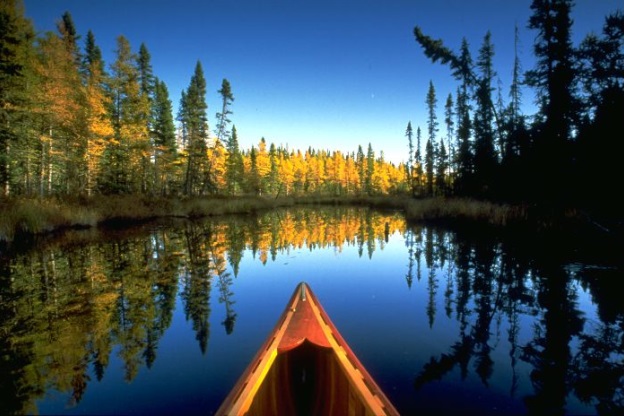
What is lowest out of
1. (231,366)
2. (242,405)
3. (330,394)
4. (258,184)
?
(231,366)

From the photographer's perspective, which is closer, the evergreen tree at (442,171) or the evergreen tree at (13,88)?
the evergreen tree at (13,88)

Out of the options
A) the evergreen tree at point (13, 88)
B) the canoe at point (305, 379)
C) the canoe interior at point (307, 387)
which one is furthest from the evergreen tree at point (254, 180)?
the canoe interior at point (307, 387)

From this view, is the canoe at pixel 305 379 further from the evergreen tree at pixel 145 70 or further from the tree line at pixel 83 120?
the evergreen tree at pixel 145 70

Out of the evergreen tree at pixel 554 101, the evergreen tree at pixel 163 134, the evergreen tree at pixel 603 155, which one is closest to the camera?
the evergreen tree at pixel 603 155

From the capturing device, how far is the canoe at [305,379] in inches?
112

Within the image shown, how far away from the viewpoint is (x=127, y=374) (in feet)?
15.2

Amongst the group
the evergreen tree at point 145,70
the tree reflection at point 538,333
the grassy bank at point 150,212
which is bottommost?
the tree reflection at point 538,333

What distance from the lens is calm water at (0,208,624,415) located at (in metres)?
4.08

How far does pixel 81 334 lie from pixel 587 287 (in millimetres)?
11561

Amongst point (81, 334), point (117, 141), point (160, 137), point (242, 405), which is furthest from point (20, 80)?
point (242, 405)

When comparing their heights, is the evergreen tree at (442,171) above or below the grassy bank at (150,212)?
above

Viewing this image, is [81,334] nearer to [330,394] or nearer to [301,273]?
[330,394]

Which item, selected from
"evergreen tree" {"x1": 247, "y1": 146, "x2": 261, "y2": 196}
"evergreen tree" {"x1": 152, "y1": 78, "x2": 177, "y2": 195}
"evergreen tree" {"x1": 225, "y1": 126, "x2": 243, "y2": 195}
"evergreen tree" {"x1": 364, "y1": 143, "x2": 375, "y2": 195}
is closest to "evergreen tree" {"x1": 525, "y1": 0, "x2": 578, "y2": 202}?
"evergreen tree" {"x1": 152, "y1": 78, "x2": 177, "y2": 195}

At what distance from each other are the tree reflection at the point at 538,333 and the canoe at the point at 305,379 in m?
1.48
